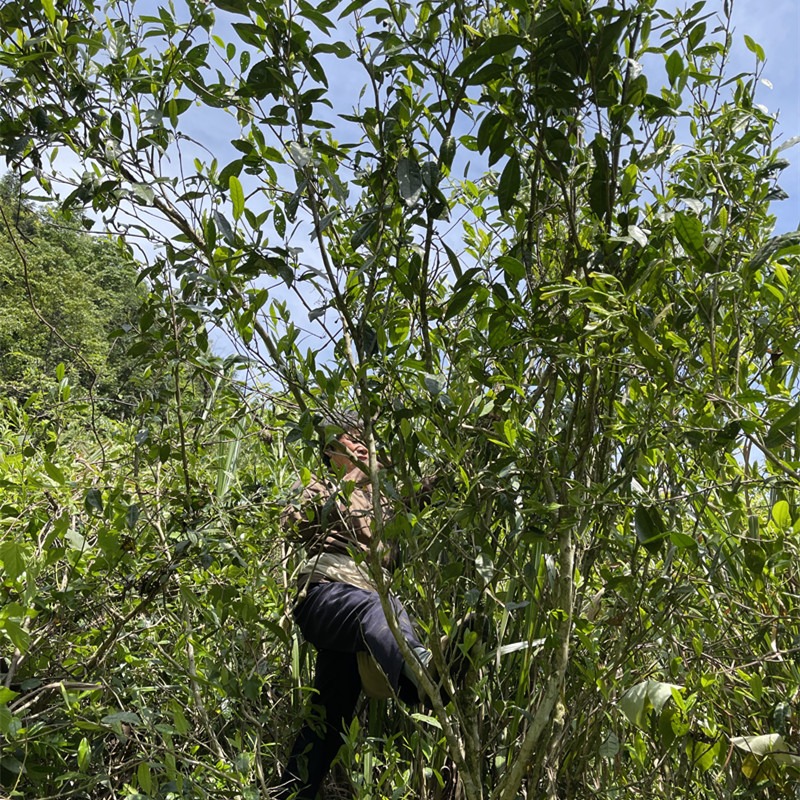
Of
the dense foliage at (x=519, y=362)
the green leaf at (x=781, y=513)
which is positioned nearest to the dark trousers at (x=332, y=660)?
the dense foliage at (x=519, y=362)

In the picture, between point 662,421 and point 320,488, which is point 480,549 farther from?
point 320,488

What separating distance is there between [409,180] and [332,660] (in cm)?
159

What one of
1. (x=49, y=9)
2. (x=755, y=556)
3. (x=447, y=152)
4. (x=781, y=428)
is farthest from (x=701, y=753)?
(x=49, y=9)

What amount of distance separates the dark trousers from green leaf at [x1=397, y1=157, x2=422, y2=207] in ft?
4.01

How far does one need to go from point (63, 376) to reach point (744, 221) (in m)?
1.80

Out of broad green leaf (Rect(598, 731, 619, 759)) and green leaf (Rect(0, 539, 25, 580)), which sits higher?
green leaf (Rect(0, 539, 25, 580))

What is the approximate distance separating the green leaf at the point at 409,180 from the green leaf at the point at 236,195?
0.29m

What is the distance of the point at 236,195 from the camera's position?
4.08 feet

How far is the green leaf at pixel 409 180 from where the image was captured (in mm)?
1171

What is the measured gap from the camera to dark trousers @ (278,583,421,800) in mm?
1924

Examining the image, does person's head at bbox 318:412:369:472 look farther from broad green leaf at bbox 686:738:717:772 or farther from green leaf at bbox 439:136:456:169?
broad green leaf at bbox 686:738:717:772

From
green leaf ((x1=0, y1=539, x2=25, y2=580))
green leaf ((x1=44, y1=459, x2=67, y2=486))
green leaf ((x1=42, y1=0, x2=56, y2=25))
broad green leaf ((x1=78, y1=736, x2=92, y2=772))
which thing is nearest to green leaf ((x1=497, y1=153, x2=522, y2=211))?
green leaf ((x1=42, y1=0, x2=56, y2=25))

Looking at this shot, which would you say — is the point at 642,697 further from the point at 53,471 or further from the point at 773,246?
the point at 53,471

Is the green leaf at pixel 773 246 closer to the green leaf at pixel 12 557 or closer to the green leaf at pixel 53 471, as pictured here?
the green leaf at pixel 12 557
